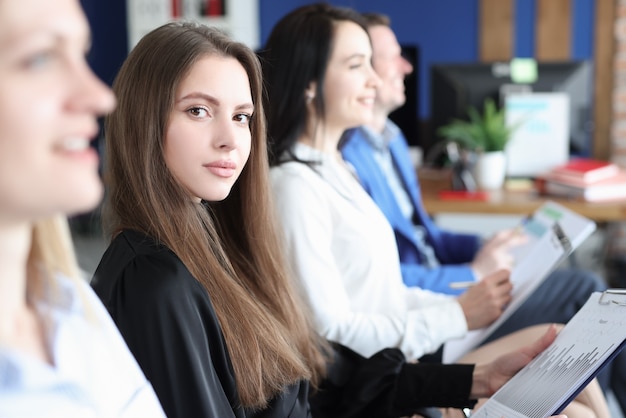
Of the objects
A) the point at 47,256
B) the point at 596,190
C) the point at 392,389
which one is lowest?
the point at 392,389

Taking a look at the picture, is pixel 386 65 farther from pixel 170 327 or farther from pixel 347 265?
pixel 170 327

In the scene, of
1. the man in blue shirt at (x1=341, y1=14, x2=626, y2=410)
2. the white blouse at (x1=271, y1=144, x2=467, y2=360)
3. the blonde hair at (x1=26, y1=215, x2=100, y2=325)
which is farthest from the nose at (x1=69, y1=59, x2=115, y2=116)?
the man in blue shirt at (x1=341, y1=14, x2=626, y2=410)

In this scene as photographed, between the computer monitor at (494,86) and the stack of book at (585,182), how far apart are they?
0.28 metres

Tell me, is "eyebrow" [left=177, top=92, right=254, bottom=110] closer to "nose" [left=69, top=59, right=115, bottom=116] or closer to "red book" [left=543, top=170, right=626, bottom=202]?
"nose" [left=69, top=59, right=115, bottom=116]

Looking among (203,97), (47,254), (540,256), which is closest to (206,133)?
(203,97)

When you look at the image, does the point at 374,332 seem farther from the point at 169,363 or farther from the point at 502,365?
the point at 169,363

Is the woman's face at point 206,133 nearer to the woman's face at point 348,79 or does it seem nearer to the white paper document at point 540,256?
the woman's face at point 348,79

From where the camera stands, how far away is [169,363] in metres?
1.07

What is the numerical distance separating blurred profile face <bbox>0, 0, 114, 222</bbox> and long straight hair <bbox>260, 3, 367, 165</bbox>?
3.69 ft

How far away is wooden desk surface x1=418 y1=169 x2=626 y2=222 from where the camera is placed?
2.63 metres

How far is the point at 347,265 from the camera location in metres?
1.68

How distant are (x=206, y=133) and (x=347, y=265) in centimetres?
56

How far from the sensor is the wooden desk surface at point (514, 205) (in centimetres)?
263

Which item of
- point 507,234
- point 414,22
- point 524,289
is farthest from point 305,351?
point 414,22
